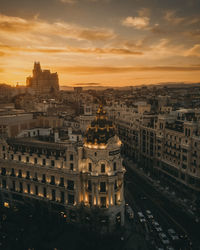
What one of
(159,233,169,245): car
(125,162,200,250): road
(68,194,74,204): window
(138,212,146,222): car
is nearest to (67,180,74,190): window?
→ (68,194,74,204): window

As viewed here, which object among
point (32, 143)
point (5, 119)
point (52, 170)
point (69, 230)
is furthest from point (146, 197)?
point (5, 119)

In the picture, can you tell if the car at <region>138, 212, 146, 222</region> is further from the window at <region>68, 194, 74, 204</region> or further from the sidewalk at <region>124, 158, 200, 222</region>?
the window at <region>68, 194, 74, 204</region>

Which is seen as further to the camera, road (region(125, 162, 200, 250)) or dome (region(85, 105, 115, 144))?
dome (region(85, 105, 115, 144))

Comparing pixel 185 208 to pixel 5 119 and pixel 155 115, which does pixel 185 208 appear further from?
pixel 5 119

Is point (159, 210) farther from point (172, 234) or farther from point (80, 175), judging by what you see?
point (80, 175)

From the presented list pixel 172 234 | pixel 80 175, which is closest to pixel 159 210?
pixel 172 234
